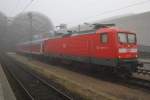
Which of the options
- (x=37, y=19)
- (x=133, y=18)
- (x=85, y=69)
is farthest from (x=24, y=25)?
(x=85, y=69)

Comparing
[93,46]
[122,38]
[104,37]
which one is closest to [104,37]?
[104,37]

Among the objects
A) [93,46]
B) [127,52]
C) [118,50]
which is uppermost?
[93,46]

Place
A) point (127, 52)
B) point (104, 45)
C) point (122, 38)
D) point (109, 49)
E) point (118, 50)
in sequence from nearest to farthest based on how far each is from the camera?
point (118, 50), point (109, 49), point (127, 52), point (122, 38), point (104, 45)

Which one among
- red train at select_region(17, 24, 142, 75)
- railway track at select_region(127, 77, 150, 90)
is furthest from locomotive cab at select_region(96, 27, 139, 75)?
railway track at select_region(127, 77, 150, 90)

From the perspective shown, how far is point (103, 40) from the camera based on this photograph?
16.3 metres

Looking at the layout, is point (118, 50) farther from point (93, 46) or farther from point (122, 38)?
point (93, 46)

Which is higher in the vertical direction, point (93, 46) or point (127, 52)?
point (93, 46)

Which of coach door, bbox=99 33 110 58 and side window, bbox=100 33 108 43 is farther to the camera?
side window, bbox=100 33 108 43

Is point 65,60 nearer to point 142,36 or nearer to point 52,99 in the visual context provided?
point 52,99

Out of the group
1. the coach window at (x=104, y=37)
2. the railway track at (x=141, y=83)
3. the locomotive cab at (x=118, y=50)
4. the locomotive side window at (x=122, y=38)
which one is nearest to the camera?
the railway track at (x=141, y=83)

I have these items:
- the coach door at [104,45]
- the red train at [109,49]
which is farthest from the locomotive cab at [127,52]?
the coach door at [104,45]

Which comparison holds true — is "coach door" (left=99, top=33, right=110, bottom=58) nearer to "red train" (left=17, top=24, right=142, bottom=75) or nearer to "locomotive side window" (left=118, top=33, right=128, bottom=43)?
"red train" (left=17, top=24, right=142, bottom=75)

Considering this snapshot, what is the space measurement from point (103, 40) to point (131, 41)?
1.91 metres

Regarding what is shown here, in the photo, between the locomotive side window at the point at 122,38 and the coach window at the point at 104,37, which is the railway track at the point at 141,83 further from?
the coach window at the point at 104,37
